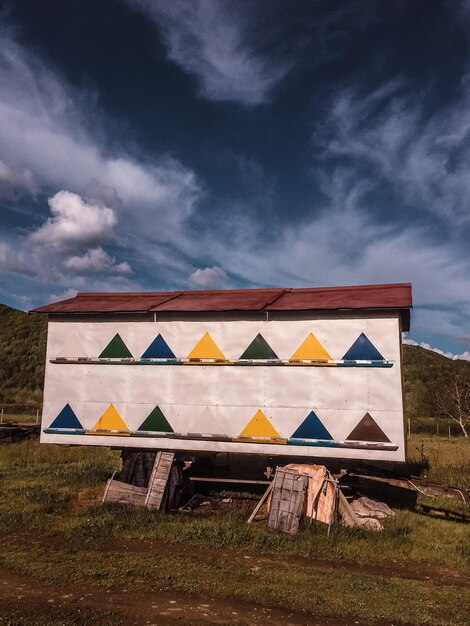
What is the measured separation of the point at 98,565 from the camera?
27.1 feet

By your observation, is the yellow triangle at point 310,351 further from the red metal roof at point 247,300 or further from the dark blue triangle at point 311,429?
the dark blue triangle at point 311,429

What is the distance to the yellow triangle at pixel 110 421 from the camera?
13.2 metres

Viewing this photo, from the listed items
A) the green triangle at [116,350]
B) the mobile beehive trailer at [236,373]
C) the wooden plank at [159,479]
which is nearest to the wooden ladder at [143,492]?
the wooden plank at [159,479]

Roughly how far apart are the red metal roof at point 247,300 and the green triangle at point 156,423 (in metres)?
2.91

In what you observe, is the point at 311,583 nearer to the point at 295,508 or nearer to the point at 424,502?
the point at 295,508

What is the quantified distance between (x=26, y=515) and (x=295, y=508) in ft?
21.3

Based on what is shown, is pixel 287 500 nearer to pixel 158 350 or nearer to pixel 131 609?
pixel 131 609

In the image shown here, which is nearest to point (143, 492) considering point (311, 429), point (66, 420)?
point (66, 420)

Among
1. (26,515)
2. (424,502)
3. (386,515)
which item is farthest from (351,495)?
(26,515)

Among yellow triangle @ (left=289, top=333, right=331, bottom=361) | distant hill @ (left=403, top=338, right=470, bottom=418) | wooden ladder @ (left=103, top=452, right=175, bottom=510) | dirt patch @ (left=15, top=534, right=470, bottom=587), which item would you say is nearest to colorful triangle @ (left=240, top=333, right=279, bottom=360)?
yellow triangle @ (left=289, top=333, right=331, bottom=361)

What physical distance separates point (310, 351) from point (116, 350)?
5642 mm

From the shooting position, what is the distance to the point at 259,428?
12.2 meters

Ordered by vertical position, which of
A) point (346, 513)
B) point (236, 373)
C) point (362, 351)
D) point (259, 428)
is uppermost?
point (362, 351)

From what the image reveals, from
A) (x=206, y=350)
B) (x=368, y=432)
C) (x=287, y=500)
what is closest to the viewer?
(x=287, y=500)
